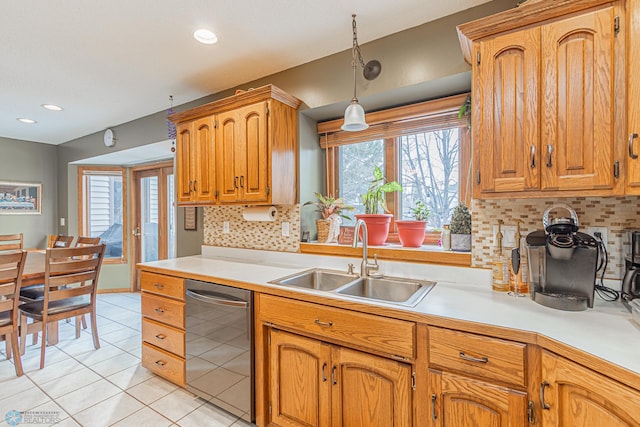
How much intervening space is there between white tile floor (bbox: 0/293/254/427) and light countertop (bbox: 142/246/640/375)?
83cm

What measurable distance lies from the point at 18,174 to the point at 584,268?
6440mm

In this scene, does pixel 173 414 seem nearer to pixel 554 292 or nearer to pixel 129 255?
pixel 554 292

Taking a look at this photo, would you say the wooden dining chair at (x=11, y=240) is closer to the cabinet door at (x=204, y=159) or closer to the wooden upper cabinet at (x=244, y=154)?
the cabinet door at (x=204, y=159)

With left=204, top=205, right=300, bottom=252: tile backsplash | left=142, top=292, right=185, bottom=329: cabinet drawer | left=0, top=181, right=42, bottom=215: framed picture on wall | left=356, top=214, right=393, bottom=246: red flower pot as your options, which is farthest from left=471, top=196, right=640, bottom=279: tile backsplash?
left=0, top=181, right=42, bottom=215: framed picture on wall

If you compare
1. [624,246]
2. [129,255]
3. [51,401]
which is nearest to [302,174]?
[624,246]

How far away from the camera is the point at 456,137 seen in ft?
6.91

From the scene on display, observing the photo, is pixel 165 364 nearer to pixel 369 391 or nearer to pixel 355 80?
pixel 369 391

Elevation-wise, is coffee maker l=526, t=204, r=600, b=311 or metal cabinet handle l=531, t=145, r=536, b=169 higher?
metal cabinet handle l=531, t=145, r=536, b=169

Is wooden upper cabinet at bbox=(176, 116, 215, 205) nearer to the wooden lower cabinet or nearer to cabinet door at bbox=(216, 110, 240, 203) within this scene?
cabinet door at bbox=(216, 110, 240, 203)

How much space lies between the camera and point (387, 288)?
1869 millimetres

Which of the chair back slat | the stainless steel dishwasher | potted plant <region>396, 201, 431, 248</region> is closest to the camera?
the stainless steel dishwasher

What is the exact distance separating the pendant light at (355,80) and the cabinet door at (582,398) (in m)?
1.39

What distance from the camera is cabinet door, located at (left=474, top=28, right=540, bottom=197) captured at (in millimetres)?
1337

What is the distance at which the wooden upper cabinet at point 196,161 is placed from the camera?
2.50 meters
